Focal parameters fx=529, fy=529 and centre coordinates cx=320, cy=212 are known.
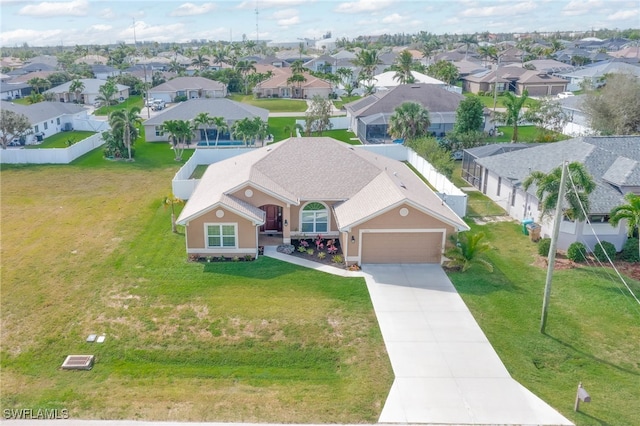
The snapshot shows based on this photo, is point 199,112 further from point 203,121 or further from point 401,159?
point 401,159

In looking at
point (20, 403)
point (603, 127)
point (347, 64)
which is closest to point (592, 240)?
point (603, 127)

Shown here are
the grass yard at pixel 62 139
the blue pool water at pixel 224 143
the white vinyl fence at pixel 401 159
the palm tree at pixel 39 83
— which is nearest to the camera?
the white vinyl fence at pixel 401 159

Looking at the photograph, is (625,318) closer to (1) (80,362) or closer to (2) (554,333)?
(2) (554,333)

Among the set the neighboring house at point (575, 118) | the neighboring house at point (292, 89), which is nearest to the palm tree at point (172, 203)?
the neighboring house at point (575, 118)

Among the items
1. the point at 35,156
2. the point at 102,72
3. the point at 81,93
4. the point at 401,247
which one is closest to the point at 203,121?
the point at 35,156

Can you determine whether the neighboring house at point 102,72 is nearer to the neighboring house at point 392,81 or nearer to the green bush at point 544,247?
the neighboring house at point 392,81

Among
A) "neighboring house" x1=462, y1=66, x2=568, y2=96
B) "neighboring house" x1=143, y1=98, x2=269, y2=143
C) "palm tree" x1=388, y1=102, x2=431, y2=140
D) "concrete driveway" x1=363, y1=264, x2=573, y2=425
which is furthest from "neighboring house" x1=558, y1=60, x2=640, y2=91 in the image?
"concrete driveway" x1=363, y1=264, x2=573, y2=425

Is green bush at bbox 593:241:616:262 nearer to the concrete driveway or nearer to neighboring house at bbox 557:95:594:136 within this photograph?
the concrete driveway
